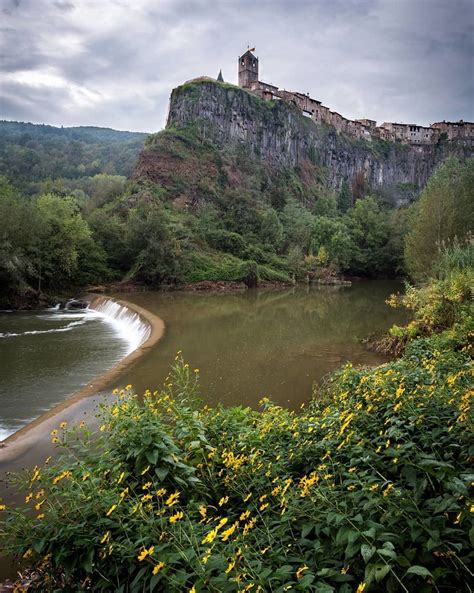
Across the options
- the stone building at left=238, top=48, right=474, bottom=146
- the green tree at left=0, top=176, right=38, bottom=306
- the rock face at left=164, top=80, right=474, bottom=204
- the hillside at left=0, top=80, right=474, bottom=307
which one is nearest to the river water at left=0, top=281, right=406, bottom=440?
the green tree at left=0, top=176, right=38, bottom=306

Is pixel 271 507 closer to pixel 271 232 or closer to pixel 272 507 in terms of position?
pixel 272 507

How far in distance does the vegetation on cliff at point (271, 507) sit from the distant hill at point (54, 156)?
71.4m

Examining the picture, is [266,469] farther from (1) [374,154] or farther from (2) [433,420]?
(1) [374,154]

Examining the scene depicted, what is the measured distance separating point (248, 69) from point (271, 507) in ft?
326

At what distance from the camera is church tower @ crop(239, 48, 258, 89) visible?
8919cm

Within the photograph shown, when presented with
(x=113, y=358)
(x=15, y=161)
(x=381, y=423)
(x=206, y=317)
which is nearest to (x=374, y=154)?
(x=15, y=161)

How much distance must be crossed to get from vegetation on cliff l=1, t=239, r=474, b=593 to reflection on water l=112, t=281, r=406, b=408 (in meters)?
5.90

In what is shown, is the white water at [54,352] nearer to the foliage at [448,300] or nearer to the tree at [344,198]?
the foliage at [448,300]

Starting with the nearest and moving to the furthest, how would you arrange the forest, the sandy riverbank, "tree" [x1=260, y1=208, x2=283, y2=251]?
the sandy riverbank < the forest < "tree" [x1=260, y1=208, x2=283, y2=251]

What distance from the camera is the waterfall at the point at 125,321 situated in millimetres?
17250

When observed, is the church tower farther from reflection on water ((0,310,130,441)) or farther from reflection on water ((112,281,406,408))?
reflection on water ((0,310,130,441))

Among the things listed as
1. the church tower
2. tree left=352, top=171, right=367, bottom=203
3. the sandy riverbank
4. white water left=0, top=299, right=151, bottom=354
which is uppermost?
the church tower

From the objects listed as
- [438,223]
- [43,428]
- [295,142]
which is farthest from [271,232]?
[43,428]

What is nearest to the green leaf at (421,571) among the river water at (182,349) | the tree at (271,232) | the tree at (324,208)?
the river water at (182,349)
